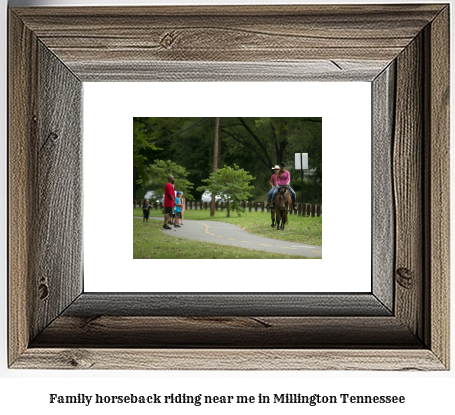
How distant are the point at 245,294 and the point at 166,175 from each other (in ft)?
1.91

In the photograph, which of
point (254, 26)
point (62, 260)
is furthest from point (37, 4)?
point (62, 260)

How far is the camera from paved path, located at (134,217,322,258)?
6.63 ft

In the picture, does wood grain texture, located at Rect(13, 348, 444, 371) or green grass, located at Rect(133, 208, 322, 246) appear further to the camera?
green grass, located at Rect(133, 208, 322, 246)

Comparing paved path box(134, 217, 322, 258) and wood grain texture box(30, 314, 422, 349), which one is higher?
paved path box(134, 217, 322, 258)

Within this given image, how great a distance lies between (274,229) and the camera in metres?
2.03

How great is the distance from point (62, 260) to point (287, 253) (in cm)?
90

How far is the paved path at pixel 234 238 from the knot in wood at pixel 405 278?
31 centimetres

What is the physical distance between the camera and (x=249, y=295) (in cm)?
195

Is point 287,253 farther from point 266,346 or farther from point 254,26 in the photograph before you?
point 254,26

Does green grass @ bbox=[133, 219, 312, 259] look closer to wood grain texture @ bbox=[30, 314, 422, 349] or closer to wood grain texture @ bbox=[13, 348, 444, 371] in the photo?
wood grain texture @ bbox=[30, 314, 422, 349]

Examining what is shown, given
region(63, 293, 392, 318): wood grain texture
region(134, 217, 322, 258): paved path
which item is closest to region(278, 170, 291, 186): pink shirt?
region(134, 217, 322, 258): paved path

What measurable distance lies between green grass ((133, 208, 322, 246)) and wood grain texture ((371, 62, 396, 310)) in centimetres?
23

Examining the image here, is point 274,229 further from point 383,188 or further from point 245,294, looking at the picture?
point 383,188

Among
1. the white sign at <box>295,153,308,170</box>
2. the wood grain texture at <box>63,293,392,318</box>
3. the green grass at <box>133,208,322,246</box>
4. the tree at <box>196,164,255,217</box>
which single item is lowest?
the wood grain texture at <box>63,293,392,318</box>
